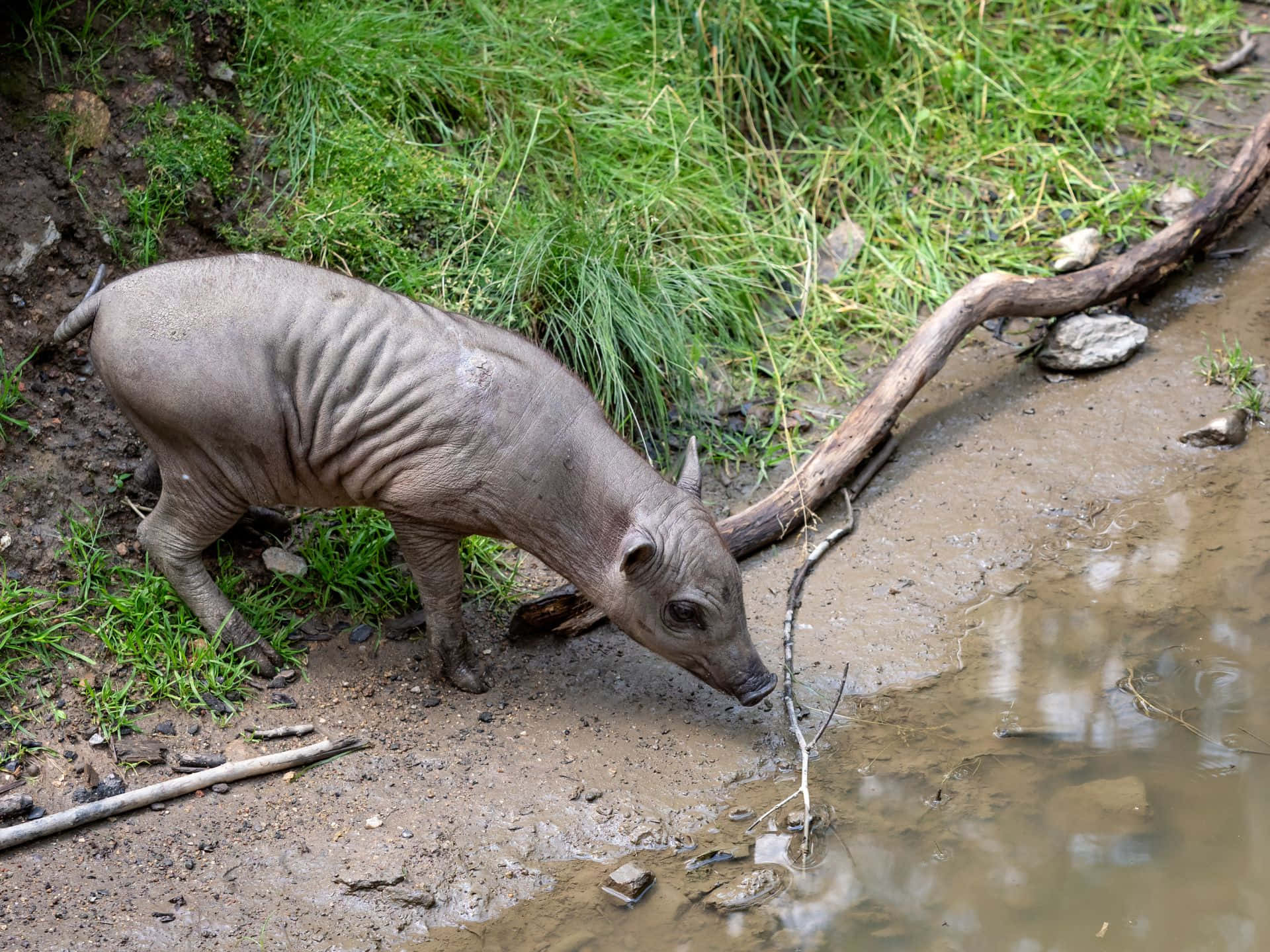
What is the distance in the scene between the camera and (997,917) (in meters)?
4.13

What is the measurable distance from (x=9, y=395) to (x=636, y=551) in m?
2.81

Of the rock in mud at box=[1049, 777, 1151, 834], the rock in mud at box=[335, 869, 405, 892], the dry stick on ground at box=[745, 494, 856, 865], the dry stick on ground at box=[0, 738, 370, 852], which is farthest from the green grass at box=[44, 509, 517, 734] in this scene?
the rock in mud at box=[1049, 777, 1151, 834]

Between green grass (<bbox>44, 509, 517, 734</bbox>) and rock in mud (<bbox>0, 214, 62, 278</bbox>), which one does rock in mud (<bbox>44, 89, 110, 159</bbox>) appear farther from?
green grass (<bbox>44, 509, 517, 734</bbox>)

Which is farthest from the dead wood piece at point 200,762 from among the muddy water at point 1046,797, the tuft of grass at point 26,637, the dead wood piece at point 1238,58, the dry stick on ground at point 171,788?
the dead wood piece at point 1238,58

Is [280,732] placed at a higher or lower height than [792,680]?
higher

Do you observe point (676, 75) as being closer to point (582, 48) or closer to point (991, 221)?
point (582, 48)

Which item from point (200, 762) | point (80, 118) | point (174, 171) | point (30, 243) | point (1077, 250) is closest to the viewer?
point (200, 762)

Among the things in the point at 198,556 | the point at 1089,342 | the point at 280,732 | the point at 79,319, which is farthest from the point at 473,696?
the point at 1089,342

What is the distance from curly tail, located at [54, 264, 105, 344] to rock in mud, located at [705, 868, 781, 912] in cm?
322

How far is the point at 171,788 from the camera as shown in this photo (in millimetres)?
4531

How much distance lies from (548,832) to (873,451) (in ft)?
9.26

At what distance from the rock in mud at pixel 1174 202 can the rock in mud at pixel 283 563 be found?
5447 millimetres

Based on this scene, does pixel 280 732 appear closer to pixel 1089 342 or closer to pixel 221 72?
pixel 221 72

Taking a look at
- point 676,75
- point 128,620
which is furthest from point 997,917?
point 676,75
